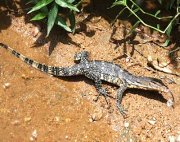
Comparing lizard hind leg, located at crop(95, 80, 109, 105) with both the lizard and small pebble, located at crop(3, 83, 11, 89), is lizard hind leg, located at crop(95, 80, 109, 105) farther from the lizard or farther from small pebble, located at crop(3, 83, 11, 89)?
small pebble, located at crop(3, 83, 11, 89)

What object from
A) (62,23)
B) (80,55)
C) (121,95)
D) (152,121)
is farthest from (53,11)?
(152,121)

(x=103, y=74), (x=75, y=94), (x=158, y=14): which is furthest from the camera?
(x=158, y=14)

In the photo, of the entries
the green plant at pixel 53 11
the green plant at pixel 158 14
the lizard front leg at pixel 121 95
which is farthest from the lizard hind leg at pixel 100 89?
the green plant at pixel 158 14

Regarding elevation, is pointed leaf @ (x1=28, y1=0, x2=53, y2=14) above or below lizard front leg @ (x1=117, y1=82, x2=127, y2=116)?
above

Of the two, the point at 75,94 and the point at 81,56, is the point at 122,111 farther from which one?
the point at 81,56

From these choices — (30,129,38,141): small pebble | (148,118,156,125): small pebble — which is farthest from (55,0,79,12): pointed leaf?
(148,118,156,125): small pebble

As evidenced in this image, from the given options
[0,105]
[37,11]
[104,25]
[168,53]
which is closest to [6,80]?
[0,105]

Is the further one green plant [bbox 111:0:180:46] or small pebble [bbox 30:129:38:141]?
green plant [bbox 111:0:180:46]

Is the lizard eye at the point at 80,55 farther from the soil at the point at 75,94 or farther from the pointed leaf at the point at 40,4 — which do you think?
the pointed leaf at the point at 40,4
